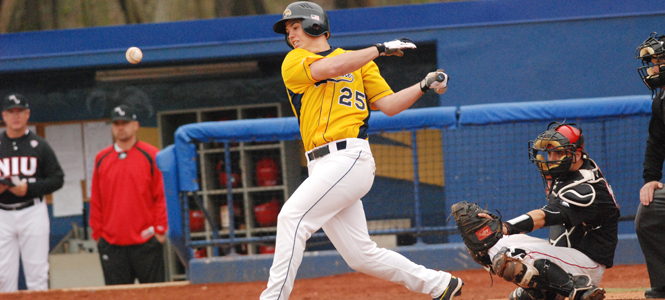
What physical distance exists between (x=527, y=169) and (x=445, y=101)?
1.01 m

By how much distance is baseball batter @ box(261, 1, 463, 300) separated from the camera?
2680 millimetres

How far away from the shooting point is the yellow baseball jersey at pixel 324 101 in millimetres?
2797

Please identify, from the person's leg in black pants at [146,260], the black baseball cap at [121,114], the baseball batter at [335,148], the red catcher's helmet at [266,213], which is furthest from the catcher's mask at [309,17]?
the red catcher's helmet at [266,213]

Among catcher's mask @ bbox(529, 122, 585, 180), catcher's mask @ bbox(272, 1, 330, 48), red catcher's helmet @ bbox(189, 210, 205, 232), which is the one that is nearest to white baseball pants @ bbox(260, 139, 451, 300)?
catcher's mask @ bbox(272, 1, 330, 48)

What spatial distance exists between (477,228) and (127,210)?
3.26m

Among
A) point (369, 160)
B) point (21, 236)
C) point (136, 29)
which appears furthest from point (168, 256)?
point (369, 160)

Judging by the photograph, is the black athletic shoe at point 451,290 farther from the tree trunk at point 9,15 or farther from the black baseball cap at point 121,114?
the tree trunk at point 9,15

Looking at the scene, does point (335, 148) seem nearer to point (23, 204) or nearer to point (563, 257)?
point (563, 257)

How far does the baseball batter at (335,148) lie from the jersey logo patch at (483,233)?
0.35 m

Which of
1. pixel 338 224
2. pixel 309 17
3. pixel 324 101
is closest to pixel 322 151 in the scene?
pixel 324 101

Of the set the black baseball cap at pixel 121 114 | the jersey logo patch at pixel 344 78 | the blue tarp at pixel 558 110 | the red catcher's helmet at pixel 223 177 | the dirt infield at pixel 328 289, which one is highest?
the black baseball cap at pixel 121 114

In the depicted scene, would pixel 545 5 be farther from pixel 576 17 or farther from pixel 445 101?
pixel 445 101

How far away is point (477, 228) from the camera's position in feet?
8.78

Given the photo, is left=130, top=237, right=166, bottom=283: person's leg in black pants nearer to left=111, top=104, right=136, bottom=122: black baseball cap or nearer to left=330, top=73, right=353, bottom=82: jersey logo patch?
left=111, top=104, right=136, bottom=122: black baseball cap
